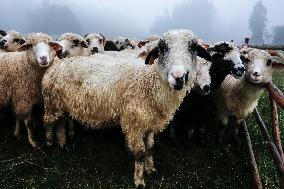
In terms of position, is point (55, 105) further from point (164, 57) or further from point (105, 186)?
point (164, 57)

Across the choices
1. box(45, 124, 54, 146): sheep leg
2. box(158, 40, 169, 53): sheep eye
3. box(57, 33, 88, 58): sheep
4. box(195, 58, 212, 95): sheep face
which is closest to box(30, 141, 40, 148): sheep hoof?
box(45, 124, 54, 146): sheep leg

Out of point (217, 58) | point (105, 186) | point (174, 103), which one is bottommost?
point (105, 186)

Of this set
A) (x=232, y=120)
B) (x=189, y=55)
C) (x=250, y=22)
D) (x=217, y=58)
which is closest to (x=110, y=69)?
(x=189, y=55)

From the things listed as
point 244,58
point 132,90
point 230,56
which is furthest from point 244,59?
point 132,90

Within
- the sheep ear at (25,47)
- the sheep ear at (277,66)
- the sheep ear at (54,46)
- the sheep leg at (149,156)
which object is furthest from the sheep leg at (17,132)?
the sheep ear at (277,66)

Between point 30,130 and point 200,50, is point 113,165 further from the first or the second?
point 200,50

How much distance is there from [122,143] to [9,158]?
173cm

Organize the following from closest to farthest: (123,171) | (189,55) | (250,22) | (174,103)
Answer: (189,55) < (174,103) < (123,171) < (250,22)

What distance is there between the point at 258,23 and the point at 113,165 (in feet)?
555

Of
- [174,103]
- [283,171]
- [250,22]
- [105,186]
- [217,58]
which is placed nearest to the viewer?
[283,171]

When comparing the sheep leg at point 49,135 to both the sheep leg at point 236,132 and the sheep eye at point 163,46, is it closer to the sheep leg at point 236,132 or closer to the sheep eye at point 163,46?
the sheep eye at point 163,46

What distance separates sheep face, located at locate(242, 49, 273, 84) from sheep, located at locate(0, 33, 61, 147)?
2877 millimetres

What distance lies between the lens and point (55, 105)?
5.43 metres

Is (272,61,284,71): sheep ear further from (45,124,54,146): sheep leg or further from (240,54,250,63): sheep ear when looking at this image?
(45,124,54,146): sheep leg
